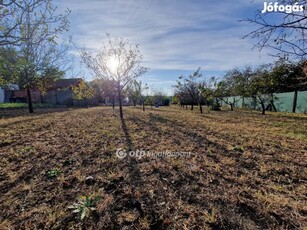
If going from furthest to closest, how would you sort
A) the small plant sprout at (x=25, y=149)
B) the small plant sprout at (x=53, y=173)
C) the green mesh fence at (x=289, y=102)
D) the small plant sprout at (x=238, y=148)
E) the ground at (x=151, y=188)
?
the green mesh fence at (x=289, y=102), the small plant sprout at (x=238, y=148), the small plant sprout at (x=25, y=149), the small plant sprout at (x=53, y=173), the ground at (x=151, y=188)

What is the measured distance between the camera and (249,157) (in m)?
3.64

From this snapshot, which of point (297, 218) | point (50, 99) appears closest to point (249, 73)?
point (297, 218)

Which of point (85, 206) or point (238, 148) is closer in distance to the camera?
point (85, 206)

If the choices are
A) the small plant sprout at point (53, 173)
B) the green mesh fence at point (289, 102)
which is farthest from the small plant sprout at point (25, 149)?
the green mesh fence at point (289, 102)

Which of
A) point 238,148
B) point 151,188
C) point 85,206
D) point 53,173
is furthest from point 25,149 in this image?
point 238,148

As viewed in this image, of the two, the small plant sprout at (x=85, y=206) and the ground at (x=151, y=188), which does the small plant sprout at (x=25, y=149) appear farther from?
the small plant sprout at (x=85, y=206)

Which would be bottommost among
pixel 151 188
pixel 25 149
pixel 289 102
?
pixel 151 188

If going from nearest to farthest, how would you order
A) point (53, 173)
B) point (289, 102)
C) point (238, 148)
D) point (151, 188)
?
point (151, 188) < point (53, 173) < point (238, 148) < point (289, 102)

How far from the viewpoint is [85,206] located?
1.94m

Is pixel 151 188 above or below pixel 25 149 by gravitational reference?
below

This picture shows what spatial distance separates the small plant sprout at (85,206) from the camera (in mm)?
1849

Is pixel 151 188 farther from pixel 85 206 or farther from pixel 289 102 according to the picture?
pixel 289 102

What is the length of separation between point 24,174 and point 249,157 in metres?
4.00

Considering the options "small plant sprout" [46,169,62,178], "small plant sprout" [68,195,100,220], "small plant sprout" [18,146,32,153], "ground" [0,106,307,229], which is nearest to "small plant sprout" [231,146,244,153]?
"ground" [0,106,307,229]
